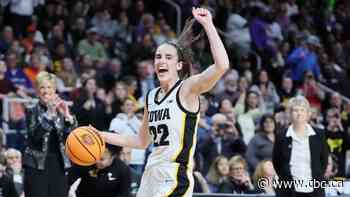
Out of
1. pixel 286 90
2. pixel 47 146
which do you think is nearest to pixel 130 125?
pixel 47 146

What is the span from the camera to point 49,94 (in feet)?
31.7

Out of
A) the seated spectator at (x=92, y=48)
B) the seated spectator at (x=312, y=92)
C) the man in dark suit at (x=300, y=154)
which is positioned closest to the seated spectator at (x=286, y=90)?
the seated spectator at (x=312, y=92)

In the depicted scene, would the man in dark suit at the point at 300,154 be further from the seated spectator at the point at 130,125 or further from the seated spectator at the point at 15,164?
the seated spectator at the point at 130,125

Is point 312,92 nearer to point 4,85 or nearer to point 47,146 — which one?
point 4,85

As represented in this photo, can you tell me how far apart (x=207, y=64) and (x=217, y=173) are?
5249 mm

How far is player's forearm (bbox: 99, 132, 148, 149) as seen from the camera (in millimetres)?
7598

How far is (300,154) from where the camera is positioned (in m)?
10.3

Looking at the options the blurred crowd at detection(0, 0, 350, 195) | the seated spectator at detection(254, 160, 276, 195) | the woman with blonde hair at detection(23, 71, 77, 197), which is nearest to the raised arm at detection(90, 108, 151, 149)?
the woman with blonde hair at detection(23, 71, 77, 197)

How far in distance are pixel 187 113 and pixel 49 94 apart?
2844 mm

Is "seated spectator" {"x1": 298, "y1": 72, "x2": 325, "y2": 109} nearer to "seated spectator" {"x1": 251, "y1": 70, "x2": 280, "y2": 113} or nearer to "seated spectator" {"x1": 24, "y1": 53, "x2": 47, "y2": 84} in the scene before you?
"seated spectator" {"x1": 251, "y1": 70, "x2": 280, "y2": 113}

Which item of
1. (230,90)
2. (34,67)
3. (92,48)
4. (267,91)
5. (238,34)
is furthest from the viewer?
(238,34)

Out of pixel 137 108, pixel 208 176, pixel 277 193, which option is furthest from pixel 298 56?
pixel 277 193

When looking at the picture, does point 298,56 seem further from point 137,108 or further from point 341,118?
point 137,108

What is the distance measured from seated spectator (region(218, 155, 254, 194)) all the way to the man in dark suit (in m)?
1.84
